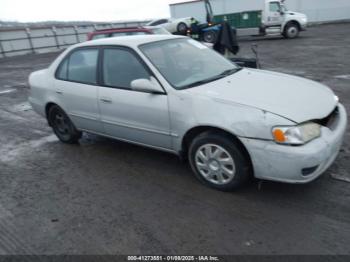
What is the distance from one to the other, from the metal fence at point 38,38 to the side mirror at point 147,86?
72.8 feet

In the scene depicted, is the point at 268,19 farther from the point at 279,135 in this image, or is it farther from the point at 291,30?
the point at 279,135

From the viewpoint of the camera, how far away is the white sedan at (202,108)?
2.86 m

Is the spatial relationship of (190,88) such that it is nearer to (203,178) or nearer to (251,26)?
(203,178)

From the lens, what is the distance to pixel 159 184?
3.63 m

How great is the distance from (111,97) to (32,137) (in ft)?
8.03

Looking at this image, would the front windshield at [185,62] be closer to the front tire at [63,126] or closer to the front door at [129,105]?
the front door at [129,105]

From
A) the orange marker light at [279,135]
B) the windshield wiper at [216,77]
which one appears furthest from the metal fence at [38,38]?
the orange marker light at [279,135]

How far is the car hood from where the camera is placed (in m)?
2.93

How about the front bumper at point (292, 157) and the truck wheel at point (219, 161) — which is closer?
the front bumper at point (292, 157)

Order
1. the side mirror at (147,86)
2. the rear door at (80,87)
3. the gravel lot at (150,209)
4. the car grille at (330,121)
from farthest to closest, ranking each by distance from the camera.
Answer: the rear door at (80,87) → the side mirror at (147,86) → the car grille at (330,121) → the gravel lot at (150,209)

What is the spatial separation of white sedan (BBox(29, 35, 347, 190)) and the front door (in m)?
0.01

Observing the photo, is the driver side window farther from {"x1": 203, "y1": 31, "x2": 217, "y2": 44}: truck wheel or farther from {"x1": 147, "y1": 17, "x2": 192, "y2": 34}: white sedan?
{"x1": 147, "y1": 17, "x2": 192, "y2": 34}: white sedan

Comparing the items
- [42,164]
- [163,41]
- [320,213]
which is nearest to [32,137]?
[42,164]

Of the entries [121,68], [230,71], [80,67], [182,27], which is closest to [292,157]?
[230,71]
